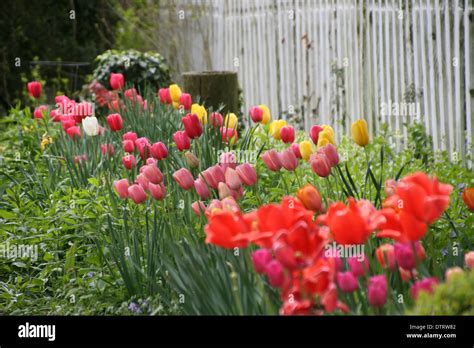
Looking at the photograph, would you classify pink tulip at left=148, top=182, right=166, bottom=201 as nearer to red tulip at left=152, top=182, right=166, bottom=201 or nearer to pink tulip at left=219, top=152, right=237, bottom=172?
red tulip at left=152, top=182, right=166, bottom=201

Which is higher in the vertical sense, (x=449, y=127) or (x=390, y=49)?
(x=390, y=49)

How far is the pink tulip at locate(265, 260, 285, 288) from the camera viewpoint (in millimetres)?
2098

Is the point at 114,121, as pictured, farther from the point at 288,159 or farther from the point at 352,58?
the point at 352,58

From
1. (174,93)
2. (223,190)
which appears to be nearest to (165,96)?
(174,93)

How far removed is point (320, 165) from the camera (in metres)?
3.10

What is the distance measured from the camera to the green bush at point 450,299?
2059 millimetres

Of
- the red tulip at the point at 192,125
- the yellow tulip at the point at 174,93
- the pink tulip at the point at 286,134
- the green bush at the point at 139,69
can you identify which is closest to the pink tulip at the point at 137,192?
the red tulip at the point at 192,125

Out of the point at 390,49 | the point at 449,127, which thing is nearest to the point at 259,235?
the point at 449,127

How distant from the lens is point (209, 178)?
332 centimetres

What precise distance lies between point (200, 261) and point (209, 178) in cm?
58

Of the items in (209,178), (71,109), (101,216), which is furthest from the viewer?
(71,109)

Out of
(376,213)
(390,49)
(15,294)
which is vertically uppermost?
(390,49)
